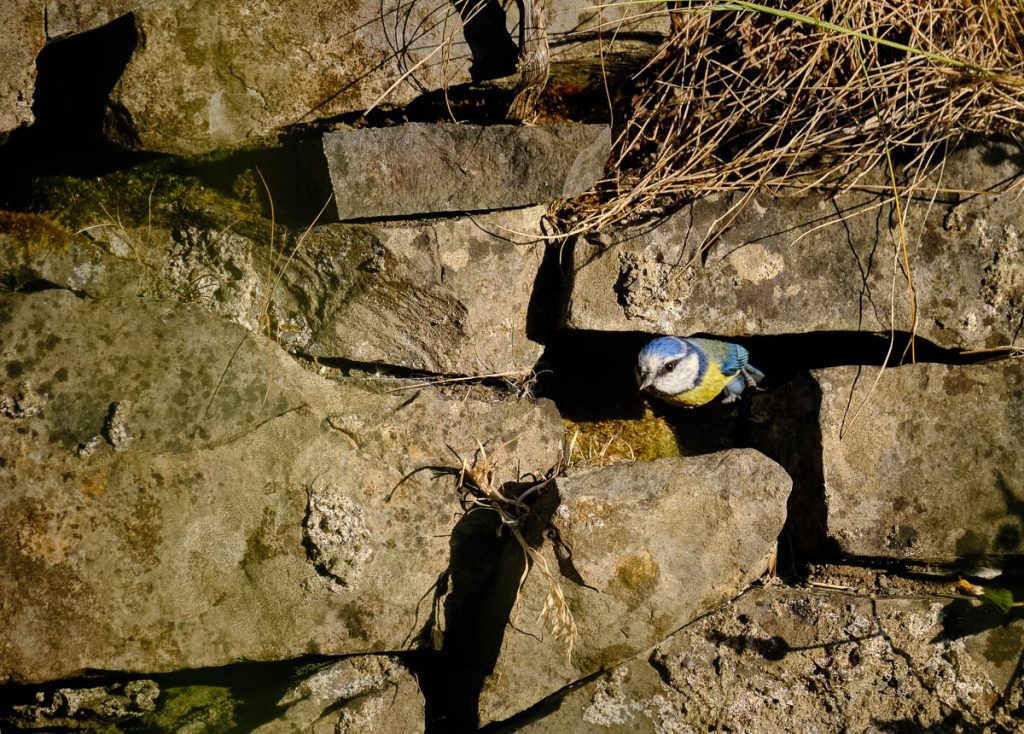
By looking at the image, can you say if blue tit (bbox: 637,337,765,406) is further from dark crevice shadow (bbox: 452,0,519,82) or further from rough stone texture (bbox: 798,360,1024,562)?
dark crevice shadow (bbox: 452,0,519,82)

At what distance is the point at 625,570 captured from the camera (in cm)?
282

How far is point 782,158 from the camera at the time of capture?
3230mm

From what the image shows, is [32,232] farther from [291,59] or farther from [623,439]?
[623,439]

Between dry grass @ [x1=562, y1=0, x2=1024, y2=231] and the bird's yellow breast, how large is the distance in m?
0.72

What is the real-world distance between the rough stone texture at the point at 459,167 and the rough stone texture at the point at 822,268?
14.4 inches

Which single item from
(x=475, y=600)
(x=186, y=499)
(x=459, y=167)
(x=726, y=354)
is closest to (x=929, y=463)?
(x=726, y=354)

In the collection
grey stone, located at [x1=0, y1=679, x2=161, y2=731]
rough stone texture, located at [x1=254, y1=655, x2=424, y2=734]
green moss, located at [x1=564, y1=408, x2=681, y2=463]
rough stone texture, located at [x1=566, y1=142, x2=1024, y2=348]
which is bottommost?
rough stone texture, located at [x1=254, y1=655, x2=424, y2=734]

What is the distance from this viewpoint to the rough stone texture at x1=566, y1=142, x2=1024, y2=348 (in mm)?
3170

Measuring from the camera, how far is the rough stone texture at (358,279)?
299 cm

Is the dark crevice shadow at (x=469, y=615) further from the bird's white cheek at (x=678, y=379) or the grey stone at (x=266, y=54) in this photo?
the grey stone at (x=266, y=54)

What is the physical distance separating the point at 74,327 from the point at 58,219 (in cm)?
47

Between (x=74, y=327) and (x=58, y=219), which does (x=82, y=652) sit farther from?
(x=58, y=219)

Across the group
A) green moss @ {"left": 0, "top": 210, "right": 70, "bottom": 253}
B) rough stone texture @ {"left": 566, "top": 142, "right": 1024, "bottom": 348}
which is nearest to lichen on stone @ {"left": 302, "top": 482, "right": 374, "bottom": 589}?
rough stone texture @ {"left": 566, "top": 142, "right": 1024, "bottom": 348}

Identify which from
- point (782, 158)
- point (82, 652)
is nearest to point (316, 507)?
point (82, 652)
